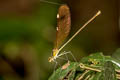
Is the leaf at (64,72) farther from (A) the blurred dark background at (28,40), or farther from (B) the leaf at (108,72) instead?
(A) the blurred dark background at (28,40)

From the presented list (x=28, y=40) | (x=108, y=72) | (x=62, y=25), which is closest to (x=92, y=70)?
(x=108, y=72)

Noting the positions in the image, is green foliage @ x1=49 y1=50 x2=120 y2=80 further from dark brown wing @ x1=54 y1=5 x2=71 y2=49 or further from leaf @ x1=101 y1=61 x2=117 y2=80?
dark brown wing @ x1=54 y1=5 x2=71 y2=49

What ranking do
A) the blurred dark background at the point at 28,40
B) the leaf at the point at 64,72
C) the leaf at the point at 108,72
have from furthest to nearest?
1. the blurred dark background at the point at 28,40
2. the leaf at the point at 64,72
3. the leaf at the point at 108,72

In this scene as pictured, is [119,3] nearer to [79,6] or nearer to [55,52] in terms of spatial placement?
[79,6]

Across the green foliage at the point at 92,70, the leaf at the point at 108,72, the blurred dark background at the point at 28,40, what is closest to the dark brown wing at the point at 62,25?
the green foliage at the point at 92,70

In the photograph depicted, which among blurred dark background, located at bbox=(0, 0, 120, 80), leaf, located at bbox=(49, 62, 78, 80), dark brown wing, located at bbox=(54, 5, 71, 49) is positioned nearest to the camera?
leaf, located at bbox=(49, 62, 78, 80)

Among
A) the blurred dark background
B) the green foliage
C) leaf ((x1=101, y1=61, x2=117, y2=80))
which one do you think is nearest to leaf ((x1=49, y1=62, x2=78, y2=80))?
the green foliage

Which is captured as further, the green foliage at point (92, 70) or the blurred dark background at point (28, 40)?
the blurred dark background at point (28, 40)

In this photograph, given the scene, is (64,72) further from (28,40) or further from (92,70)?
(28,40)

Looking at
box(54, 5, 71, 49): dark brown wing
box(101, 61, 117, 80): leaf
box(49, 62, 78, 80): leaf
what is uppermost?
box(54, 5, 71, 49): dark brown wing
